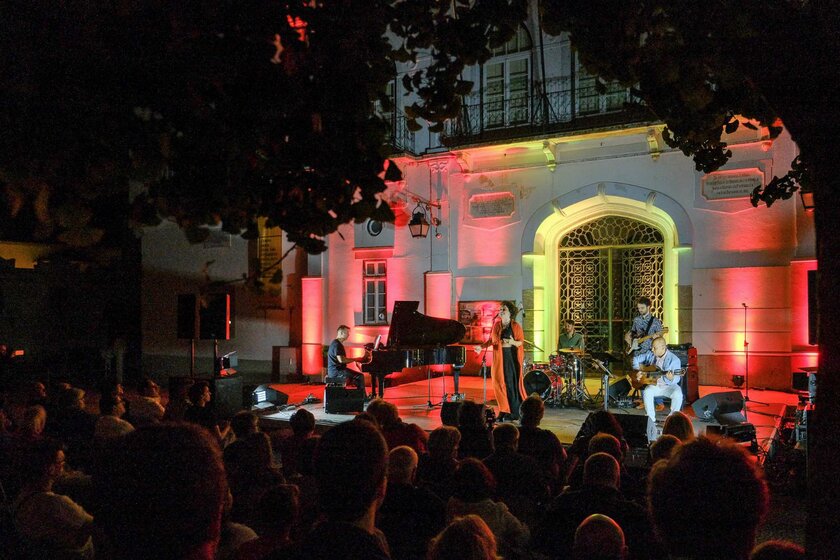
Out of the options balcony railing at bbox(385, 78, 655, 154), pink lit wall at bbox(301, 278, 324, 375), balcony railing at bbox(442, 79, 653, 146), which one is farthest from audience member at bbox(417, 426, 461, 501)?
pink lit wall at bbox(301, 278, 324, 375)

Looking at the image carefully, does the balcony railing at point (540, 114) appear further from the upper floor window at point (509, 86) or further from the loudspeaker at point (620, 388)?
the loudspeaker at point (620, 388)

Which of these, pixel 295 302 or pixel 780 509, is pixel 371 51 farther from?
pixel 295 302

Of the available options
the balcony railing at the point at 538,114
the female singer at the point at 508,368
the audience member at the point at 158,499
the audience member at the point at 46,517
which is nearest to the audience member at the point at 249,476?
the audience member at the point at 46,517

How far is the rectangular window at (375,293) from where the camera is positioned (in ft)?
53.7

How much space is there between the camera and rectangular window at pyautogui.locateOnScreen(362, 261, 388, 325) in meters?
16.4

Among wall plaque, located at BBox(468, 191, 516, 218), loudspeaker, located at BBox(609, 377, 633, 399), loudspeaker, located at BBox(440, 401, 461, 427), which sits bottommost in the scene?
loudspeaker, located at BBox(609, 377, 633, 399)

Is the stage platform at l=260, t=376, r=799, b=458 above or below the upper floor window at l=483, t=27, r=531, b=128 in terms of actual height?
below

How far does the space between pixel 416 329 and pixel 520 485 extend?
7566mm

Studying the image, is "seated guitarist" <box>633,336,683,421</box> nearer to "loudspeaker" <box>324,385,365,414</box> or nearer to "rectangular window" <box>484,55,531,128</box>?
"loudspeaker" <box>324,385,365,414</box>

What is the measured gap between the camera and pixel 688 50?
300 centimetres

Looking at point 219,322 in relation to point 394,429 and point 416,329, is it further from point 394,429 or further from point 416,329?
point 394,429

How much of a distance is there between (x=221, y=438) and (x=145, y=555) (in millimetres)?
5002

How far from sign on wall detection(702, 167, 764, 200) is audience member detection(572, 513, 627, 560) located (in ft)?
36.6

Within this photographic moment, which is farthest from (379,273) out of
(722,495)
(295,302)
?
(722,495)
